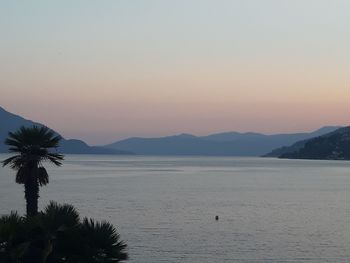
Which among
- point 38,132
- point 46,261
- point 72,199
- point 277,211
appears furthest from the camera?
point 72,199

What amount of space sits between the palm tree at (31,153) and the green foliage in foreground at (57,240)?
38.1 ft

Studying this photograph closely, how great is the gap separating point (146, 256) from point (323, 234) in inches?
885

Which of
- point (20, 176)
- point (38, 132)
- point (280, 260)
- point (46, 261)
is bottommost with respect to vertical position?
point (280, 260)

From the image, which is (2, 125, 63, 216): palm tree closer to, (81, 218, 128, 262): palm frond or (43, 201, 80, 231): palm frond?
(43, 201, 80, 231): palm frond

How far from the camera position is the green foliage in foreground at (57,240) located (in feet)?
73.1

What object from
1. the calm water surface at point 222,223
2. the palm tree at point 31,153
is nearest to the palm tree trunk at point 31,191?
the palm tree at point 31,153

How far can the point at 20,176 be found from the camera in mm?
34438

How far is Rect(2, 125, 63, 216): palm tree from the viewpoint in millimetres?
34281

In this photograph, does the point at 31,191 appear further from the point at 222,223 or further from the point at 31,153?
the point at 222,223

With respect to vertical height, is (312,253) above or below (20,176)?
below

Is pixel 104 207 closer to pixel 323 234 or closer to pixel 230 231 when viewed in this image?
pixel 230 231

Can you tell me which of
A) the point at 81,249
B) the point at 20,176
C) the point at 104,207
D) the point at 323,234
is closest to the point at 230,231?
the point at 323,234

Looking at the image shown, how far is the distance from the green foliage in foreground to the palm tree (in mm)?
11616

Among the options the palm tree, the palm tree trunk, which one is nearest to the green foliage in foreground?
the palm tree
